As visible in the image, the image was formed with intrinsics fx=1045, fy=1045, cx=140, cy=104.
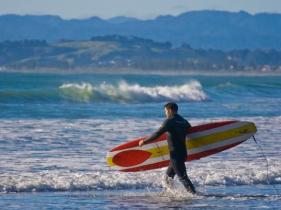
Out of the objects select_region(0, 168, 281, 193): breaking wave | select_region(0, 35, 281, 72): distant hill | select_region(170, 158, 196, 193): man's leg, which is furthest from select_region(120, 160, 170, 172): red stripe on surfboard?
select_region(0, 35, 281, 72): distant hill

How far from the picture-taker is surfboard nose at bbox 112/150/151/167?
48.2ft

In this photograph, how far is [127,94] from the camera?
44.8 metres

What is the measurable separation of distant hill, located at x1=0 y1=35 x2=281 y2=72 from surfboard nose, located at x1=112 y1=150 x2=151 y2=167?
149 metres

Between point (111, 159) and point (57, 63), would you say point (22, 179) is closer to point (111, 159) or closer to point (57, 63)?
point (111, 159)

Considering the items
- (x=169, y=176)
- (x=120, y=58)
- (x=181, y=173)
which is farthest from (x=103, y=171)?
(x=120, y=58)

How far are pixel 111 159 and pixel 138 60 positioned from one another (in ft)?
542

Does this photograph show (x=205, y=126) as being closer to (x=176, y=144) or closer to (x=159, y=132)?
(x=176, y=144)

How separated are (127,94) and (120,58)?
135m

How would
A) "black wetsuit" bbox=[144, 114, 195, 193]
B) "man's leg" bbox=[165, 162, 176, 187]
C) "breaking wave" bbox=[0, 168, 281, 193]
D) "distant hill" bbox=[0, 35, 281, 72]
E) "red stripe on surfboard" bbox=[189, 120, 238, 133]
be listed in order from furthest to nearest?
"distant hill" bbox=[0, 35, 281, 72], "red stripe on surfboard" bbox=[189, 120, 238, 133], "breaking wave" bbox=[0, 168, 281, 193], "man's leg" bbox=[165, 162, 176, 187], "black wetsuit" bbox=[144, 114, 195, 193]

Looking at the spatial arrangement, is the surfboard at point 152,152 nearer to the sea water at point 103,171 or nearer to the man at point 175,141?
the sea water at point 103,171

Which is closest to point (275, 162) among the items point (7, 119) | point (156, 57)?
point (7, 119)

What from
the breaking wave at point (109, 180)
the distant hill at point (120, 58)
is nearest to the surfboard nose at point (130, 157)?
the breaking wave at point (109, 180)

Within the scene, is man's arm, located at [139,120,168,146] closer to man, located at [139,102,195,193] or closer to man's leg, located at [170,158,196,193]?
man, located at [139,102,195,193]

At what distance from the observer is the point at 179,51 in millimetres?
192500
